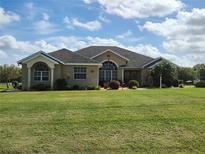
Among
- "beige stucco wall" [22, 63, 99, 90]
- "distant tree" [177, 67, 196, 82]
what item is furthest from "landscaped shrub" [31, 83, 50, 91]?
"distant tree" [177, 67, 196, 82]

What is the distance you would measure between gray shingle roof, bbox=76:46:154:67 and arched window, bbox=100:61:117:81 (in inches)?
82.6

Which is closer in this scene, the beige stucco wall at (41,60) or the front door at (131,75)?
the beige stucco wall at (41,60)

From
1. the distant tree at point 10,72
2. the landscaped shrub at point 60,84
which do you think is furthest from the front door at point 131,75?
the distant tree at point 10,72

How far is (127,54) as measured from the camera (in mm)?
47625

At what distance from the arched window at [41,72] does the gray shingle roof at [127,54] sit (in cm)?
930

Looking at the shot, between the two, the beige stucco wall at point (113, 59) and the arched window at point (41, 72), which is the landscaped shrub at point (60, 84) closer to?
the arched window at point (41, 72)

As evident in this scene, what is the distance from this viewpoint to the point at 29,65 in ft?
115

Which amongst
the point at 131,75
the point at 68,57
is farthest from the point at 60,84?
the point at 131,75

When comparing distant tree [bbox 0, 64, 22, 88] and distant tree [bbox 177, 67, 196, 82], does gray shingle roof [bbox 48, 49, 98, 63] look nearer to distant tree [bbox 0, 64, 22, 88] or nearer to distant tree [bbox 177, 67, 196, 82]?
distant tree [bbox 0, 64, 22, 88]

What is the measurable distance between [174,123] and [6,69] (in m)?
49.3

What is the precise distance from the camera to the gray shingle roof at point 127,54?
4456cm

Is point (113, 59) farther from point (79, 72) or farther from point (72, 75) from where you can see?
point (72, 75)

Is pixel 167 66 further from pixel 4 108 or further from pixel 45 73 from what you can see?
pixel 4 108

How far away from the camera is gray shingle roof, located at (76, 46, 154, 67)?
44562 mm
